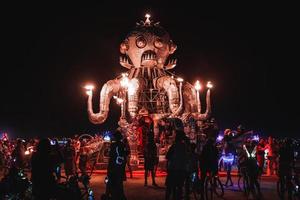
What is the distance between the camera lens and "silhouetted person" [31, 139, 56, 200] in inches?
327

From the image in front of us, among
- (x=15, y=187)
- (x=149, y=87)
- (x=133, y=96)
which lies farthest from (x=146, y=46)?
(x=15, y=187)

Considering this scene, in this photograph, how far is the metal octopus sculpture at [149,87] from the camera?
25891 mm

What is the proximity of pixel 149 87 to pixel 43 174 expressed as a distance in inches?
781

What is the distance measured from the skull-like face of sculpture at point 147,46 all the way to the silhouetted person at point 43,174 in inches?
752

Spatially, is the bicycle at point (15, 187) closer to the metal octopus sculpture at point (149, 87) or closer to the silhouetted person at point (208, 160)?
the silhouetted person at point (208, 160)

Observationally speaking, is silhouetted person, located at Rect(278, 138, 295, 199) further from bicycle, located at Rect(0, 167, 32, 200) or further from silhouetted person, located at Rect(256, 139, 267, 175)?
silhouetted person, located at Rect(256, 139, 267, 175)

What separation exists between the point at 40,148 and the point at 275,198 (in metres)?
8.09

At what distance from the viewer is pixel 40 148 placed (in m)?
8.48

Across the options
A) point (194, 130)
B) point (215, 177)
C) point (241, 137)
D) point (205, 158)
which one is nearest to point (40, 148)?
point (205, 158)

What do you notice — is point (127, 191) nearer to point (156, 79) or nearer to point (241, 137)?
point (241, 137)

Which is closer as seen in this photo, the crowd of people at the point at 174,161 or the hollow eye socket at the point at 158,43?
the crowd of people at the point at 174,161

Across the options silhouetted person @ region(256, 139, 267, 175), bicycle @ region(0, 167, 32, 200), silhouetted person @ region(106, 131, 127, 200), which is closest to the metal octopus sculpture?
silhouetted person @ region(256, 139, 267, 175)

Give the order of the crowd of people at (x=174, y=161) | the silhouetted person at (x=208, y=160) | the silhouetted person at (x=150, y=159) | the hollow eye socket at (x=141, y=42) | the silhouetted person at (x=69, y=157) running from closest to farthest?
the crowd of people at (x=174, y=161) → the silhouetted person at (x=208, y=160) → the silhouetted person at (x=150, y=159) → the silhouetted person at (x=69, y=157) → the hollow eye socket at (x=141, y=42)

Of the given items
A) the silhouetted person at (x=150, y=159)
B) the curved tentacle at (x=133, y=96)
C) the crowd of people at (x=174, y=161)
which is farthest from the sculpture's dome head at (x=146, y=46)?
the silhouetted person at (x=150, y=159)
